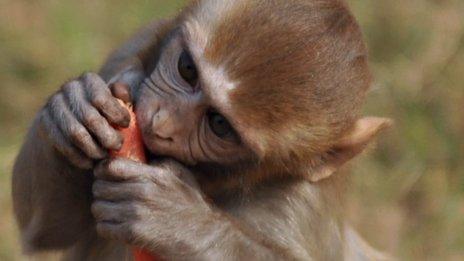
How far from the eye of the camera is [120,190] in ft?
20.4

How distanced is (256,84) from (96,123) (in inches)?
27.5

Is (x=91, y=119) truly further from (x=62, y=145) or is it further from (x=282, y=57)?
(x=282, y=57)

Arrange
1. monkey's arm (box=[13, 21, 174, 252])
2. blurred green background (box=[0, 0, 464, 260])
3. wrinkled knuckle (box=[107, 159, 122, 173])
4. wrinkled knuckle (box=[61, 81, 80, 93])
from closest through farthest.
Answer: wrinkled knuckle (box=[107, 159, 122, 173]) < wrinkled knuckle (box=[61, 81, 80, 93]) < monkey's arm (box=[13, 21, 174, 252]) < blurred green background (box=[0, 0, 464, 260])

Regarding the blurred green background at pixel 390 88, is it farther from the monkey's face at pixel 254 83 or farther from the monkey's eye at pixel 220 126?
the monkey's eye at pixel 220 126

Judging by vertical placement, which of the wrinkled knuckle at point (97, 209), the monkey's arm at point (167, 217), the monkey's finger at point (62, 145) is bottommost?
the monkey's arm at point (167, 217)

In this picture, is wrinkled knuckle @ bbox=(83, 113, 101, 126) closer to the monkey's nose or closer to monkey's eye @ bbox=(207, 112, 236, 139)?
the monkey's nose

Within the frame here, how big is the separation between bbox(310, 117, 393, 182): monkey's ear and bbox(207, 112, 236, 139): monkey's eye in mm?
635

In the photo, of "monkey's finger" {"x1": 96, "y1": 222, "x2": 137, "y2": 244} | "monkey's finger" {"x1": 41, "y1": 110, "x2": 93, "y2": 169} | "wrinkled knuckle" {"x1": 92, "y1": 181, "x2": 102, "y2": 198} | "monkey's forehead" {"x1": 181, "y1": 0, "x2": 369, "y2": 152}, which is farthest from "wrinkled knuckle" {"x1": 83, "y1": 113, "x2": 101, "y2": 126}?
"monkey's forehead" {"x1": 181, "y1": 0, "x2": 369, "y2": 152}

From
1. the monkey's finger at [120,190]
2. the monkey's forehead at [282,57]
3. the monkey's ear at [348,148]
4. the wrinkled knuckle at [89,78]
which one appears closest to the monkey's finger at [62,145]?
the monkey's finger at [120,190]

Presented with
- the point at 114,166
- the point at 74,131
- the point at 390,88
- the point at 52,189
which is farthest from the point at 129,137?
the point at 390,88

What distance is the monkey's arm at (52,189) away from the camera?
6824 mm

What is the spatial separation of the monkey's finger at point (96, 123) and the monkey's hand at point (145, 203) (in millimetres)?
77

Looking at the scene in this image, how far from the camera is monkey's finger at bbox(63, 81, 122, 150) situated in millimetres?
6191

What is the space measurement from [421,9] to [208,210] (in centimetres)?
484
